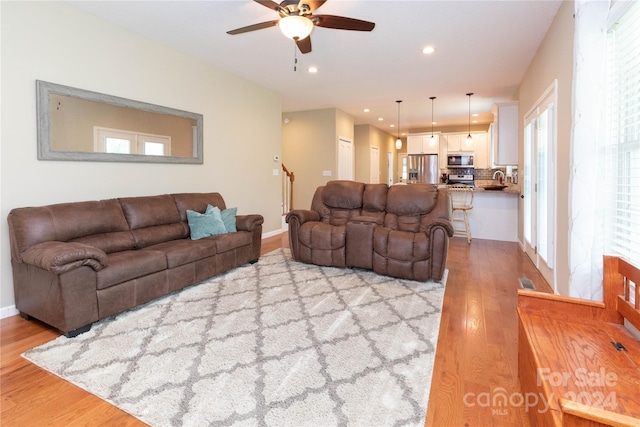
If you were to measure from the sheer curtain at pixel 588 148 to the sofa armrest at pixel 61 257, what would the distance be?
317cm

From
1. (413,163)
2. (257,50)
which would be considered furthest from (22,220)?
(413,163)

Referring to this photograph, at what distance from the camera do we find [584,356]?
4.24 feet

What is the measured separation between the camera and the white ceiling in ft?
9.98

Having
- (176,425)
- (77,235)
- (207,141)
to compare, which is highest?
(207,141)

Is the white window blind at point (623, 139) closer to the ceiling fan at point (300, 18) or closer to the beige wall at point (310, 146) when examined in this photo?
the ceiling fan at point (300, 18)

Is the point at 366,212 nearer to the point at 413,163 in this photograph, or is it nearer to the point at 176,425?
the point at 176,425

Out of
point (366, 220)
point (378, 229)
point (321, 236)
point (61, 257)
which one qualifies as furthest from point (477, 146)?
point (61, 257)

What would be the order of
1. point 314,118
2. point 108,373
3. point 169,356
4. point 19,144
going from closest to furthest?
point 108,373 → point 169,356 → point 19,144 → point 314,118

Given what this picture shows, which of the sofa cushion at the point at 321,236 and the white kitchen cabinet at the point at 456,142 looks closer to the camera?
the sofa cushion at the point at 321,236

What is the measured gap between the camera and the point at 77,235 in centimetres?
274

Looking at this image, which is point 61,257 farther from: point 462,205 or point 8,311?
point 462,205

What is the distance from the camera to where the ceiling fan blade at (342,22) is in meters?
2.57

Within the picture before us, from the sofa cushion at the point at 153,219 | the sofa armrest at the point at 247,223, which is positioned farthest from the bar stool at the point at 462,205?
the sofa cushion at the point at 153,219

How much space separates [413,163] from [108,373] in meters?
8.97
